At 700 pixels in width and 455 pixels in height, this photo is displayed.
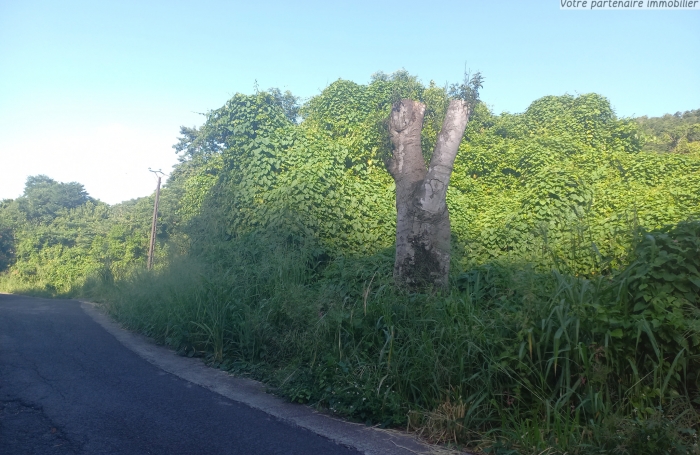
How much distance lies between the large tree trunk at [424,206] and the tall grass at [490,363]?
353 mm

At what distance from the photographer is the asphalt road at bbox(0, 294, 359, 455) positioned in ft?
→ 13.5

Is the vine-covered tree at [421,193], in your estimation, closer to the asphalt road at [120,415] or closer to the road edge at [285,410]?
the road edge at [285,410]

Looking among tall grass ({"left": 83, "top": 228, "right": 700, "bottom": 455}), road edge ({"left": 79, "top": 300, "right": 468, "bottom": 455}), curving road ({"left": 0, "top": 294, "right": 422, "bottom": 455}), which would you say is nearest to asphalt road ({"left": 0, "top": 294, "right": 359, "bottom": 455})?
curving road ({"left": 0, "top": 294, "right": 422, "bottom": 455})

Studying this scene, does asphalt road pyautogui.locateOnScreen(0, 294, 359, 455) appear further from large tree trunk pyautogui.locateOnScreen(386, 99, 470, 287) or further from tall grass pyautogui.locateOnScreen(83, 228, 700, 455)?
large tree trunk pyautogui.locateOnScreen(386, 99, 470, 287)

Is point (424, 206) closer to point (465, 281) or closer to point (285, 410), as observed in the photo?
point (465, 281)

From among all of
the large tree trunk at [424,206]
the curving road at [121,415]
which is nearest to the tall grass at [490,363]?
the large tree trunk at [424,206]

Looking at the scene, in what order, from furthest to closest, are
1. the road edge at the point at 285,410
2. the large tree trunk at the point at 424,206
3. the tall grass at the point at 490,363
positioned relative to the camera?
1. the large tree trunk at the point at 424,206
2. the road edge at the point at 285,410
3. the tall grass at the point at 490,363

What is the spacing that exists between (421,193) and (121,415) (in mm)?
4507

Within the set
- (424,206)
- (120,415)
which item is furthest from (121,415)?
(424,206)

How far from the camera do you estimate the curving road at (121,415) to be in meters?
4.12

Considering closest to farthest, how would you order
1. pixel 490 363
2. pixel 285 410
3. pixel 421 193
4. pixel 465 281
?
pixel 490 363
pixel 285 410
pixel 465 281
pixel 421 193

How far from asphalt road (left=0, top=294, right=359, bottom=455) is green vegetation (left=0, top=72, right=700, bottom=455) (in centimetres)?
84

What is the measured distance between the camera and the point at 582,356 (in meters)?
4.35

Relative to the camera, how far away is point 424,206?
23.8 ft
